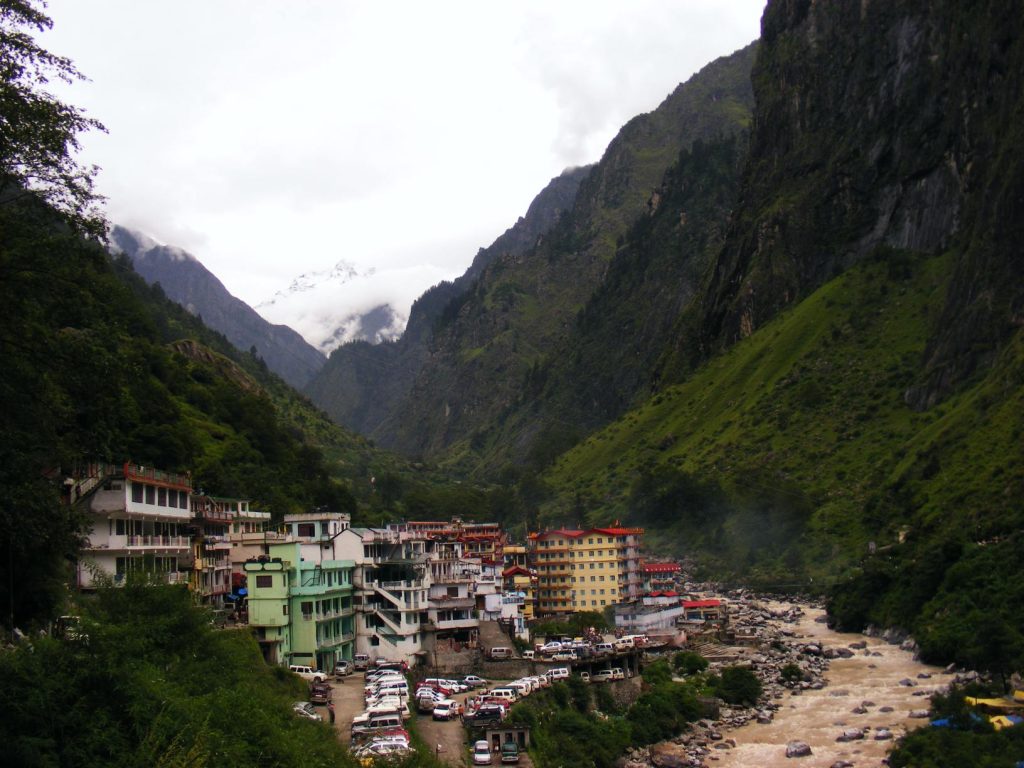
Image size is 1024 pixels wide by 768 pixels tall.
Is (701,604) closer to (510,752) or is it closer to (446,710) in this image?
(446,710)

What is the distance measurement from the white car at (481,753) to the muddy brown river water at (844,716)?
44.1ft

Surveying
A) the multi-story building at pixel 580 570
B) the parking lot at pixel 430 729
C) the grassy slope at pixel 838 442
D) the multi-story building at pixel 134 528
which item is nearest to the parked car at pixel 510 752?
the parking lot at pixel 430 729

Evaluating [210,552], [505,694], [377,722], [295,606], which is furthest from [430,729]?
[210,552]

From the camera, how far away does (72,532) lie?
1169 inches

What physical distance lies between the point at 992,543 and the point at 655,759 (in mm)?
40539

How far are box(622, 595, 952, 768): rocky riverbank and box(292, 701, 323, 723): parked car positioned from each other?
15.7 meters

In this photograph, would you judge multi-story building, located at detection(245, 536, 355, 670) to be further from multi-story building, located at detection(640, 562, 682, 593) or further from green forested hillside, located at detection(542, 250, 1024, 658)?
multi-story building, located at detection(640, 562, 682, 593)

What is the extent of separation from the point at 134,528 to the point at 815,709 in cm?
3832

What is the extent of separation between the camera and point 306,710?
141 feet

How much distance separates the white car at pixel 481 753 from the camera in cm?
4425

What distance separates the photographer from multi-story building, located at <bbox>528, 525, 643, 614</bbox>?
98.9 meters

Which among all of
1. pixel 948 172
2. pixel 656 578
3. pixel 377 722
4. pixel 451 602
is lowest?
pixel 656 578

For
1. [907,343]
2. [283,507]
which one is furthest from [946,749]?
[907,343]

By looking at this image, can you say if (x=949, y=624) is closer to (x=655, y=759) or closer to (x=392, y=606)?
(x=655, y=759)
